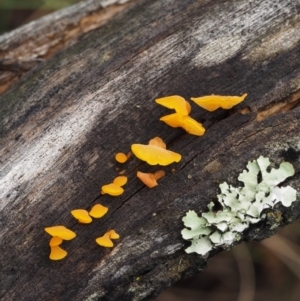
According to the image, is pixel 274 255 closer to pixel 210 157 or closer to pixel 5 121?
pixel 210 157

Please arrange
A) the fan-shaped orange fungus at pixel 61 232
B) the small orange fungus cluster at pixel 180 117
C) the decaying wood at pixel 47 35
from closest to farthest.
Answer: the fan-shaped orange fungus at pixel 61 232, the small orange fungus cluster at pixel 180 117, the decaying wood at pixel 47 35

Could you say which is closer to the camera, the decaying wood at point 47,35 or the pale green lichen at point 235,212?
the pale green lichen at point 235,212

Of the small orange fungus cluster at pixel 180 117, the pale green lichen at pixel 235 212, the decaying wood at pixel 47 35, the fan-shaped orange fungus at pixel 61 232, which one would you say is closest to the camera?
the fan-shaped orange fungus at pixel 61 232

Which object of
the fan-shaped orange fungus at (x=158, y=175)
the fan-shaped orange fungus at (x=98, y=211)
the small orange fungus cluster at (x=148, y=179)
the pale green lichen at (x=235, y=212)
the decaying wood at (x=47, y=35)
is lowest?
the pale green lichen at (x=235, y=212)

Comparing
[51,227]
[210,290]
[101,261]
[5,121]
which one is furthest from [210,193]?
[210,290]

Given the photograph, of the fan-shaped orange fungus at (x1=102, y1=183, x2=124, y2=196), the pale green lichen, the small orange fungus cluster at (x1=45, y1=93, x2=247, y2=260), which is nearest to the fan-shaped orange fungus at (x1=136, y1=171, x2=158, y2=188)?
the small orange fungus cluster at (x1=45, y1=93, x2=247, y2=260)

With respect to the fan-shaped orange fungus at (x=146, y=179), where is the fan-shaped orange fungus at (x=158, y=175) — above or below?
below

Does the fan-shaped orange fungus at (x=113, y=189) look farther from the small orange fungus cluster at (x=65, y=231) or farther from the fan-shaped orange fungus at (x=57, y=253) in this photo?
the fan-shaped orange fungus at (x=57, y=253)

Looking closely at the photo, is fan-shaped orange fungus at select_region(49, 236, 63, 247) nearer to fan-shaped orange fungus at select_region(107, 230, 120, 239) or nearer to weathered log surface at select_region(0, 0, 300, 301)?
weathered log surface at select_region(0, 0, 300, 301)

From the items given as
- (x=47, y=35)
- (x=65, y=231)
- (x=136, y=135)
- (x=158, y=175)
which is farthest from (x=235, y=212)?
(x=47, y=35)

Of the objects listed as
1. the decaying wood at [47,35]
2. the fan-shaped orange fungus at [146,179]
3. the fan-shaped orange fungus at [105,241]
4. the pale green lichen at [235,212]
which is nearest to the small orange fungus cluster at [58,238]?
the fan-shaped orange fungus at [105,241]
